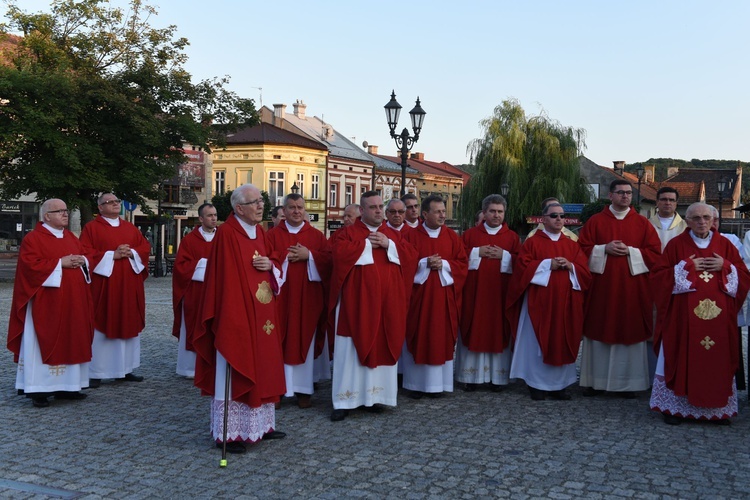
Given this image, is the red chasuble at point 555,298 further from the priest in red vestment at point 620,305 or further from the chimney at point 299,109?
the chimney at point 299,109

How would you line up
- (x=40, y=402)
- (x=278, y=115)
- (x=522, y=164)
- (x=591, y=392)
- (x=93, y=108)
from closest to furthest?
(x=40, y=402) < (x=591, y=392) < (x=93, y=108) < (x=522, y=164) < (x=278, y=115)

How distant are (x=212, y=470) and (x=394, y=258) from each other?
2.90m

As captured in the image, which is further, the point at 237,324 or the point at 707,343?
the point at 707,343

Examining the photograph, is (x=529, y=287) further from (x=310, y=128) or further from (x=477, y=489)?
(x=310, y=128)

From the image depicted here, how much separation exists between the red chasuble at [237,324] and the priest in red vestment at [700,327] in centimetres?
366

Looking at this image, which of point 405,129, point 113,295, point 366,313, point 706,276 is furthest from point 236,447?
point 405,129

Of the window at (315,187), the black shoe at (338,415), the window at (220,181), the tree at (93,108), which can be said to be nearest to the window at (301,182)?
the window at (315,187)

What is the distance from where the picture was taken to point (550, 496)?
5246mm

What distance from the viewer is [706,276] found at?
24.2 ft

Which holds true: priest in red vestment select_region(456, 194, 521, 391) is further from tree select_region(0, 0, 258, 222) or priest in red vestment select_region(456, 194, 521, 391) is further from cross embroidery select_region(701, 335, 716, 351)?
tree select_region(0, 0, 258, 222)

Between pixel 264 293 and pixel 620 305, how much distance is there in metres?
4.26

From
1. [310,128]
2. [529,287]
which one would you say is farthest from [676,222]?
[310,128]

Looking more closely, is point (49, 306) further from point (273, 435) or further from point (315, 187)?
point (315, 187)

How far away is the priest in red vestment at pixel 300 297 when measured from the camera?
813 centimetres
